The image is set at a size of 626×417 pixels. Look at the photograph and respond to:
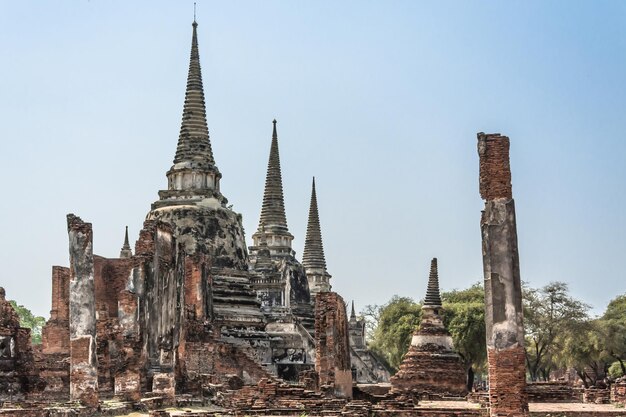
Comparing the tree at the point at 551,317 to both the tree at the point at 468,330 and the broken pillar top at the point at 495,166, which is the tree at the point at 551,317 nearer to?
the tree at the point at 468,330

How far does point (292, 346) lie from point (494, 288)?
2145cm

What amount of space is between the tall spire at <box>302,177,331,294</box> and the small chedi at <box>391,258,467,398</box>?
18.6 metres

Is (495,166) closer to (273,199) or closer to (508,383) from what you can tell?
(508,383)

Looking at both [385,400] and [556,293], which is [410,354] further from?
[556,293]

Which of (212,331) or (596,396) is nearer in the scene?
(596,396)

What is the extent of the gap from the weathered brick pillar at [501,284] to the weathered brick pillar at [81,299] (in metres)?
7.93

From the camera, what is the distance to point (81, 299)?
2028cm

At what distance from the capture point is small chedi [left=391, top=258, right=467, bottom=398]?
1262 inches

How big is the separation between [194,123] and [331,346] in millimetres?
15385

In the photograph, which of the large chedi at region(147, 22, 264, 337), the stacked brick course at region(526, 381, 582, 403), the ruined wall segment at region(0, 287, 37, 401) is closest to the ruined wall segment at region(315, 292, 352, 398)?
the stacked brick course at region(526, 381, 582, 403)

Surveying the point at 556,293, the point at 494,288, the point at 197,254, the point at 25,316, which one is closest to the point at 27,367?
the point at 197,254

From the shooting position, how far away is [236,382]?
28719 mm

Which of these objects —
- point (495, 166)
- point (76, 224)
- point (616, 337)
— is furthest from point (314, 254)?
point (495, 166)

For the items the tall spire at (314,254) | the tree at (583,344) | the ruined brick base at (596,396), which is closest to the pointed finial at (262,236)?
the tall spire at (314,254)
